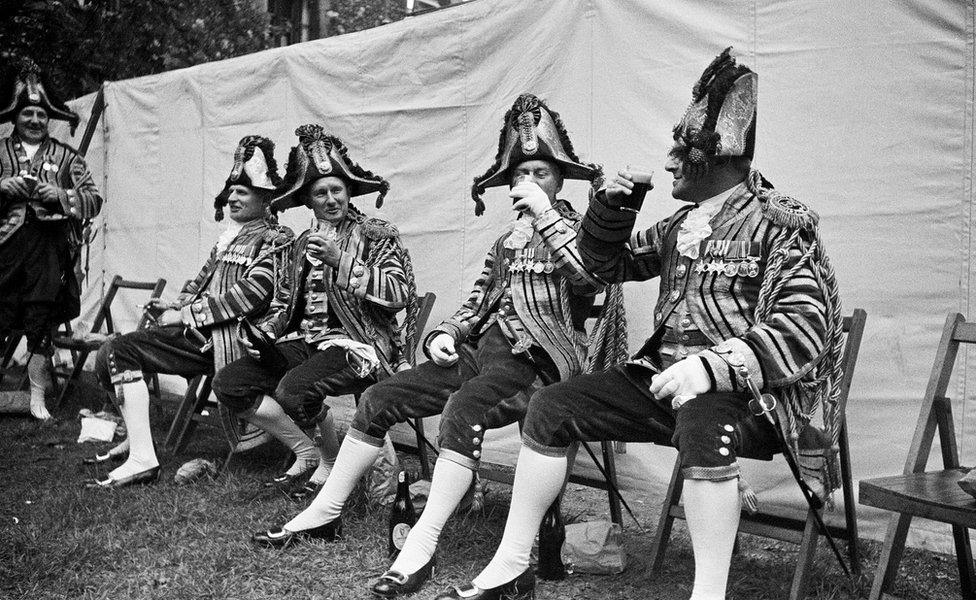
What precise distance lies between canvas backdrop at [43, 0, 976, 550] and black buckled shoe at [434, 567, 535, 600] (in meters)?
1.44

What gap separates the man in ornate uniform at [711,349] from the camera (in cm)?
286

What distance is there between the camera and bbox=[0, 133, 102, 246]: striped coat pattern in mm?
6398

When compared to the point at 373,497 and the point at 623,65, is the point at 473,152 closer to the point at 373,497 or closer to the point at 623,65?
the point at 623,65

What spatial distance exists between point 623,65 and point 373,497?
2.31 meters

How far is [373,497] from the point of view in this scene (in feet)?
14.6

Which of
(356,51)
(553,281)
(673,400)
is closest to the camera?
(673,400)

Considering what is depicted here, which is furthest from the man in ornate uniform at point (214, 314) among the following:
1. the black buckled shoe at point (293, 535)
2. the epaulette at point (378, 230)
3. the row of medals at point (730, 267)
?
the row of medals at point (730, 267)

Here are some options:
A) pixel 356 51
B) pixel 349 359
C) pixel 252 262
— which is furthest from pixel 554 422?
pixel 356 51

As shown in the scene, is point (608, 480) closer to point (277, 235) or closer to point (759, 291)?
point (759, 291)

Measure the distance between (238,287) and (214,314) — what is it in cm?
19

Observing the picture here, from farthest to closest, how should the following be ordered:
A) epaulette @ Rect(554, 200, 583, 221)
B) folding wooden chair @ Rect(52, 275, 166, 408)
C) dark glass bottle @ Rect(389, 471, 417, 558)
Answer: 1. folding wooden chair @ Rect(52, 275, 166, 408)
2. epaulette @ Rect(554, 200, 583, 221)
3. dark glass bottle @ Rect(389, 471, 417, 558)

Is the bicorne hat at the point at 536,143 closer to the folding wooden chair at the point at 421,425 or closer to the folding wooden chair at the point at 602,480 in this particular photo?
the folding wooden chair at the point at 602,480

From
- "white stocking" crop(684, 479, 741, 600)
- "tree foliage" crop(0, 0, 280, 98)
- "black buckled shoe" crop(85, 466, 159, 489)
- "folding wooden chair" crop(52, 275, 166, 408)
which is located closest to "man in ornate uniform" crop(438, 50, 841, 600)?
"white stocking" crop(684, 479, 741, 600)

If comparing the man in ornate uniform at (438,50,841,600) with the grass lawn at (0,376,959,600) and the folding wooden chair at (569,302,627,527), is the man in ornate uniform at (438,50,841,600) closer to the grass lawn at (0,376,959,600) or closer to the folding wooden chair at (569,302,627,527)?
the grass lawn at (0,376,959,600)
